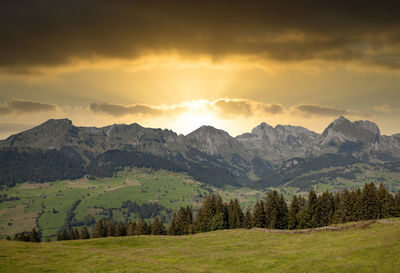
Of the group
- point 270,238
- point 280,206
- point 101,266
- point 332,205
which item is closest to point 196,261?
point 101,266

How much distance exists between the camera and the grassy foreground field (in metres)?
39.4

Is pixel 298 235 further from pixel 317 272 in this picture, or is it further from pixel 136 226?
pixel 136 226

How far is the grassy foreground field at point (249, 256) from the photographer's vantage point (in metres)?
39.4

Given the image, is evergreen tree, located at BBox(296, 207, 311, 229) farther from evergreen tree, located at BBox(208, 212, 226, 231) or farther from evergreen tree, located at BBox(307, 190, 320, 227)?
evergreen tree, located at BBox(208, 212, 226, 231)

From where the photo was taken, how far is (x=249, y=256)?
2034 inches

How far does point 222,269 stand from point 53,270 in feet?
81.8

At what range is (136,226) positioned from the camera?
448 feet

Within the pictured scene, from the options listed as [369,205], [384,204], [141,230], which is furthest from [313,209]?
[141,230]

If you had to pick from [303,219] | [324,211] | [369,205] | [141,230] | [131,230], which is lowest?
[131,230]

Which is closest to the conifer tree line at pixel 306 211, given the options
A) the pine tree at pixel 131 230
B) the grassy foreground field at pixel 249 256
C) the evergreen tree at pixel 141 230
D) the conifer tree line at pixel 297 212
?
the conifer tree line at pixel 297 212

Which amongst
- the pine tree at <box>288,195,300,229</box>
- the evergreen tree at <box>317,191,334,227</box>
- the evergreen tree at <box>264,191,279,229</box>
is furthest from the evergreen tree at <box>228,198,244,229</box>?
the evergreen tree at <box>317,191,334,227</box>

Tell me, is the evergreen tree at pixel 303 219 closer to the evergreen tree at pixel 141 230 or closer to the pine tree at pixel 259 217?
the pine tree at pixel 259 217

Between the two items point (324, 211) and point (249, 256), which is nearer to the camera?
point (249, 256)

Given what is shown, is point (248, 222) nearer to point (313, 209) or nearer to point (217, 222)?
point (217, 222)
